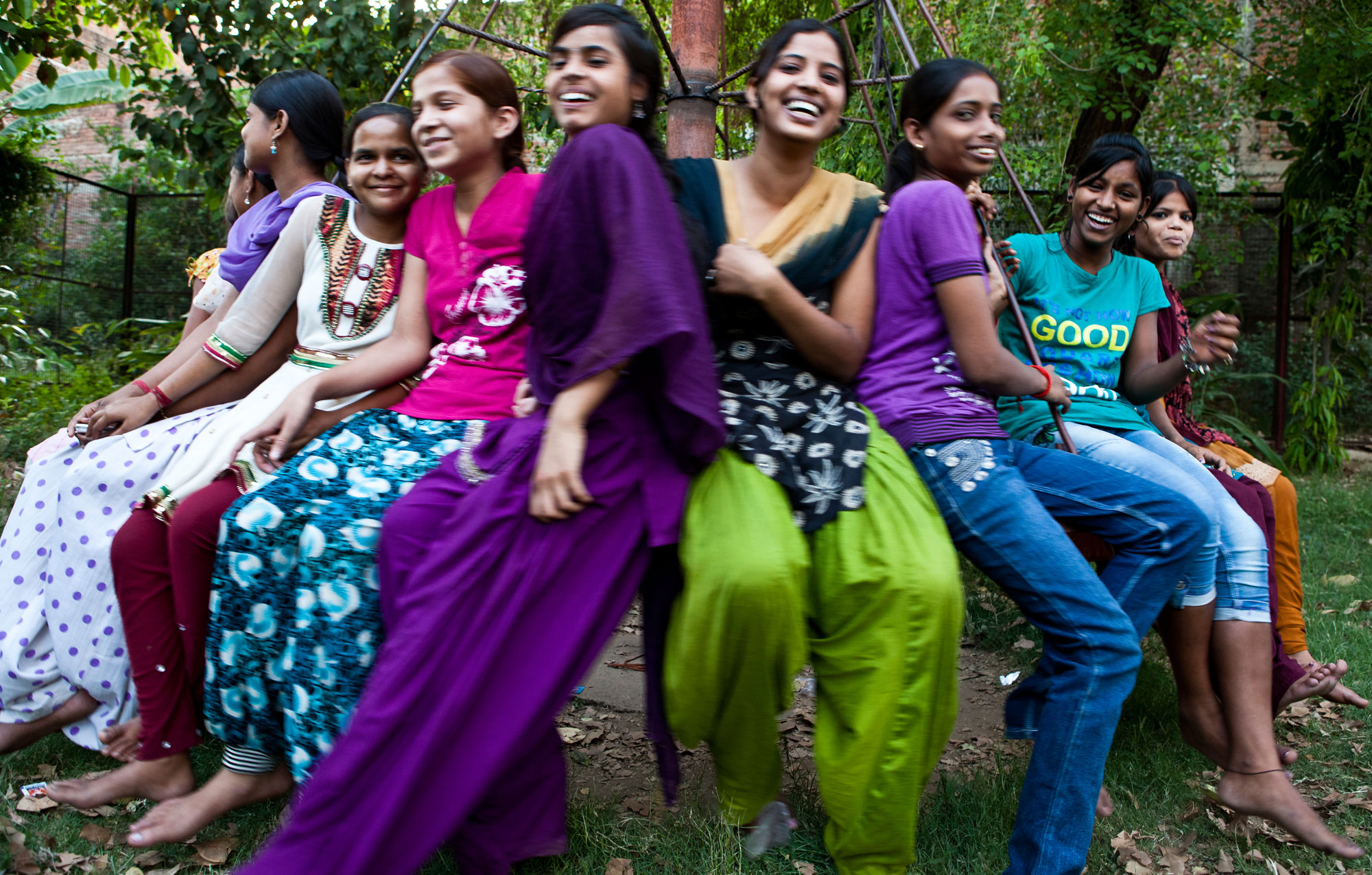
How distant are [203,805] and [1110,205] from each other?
2979 millimetres

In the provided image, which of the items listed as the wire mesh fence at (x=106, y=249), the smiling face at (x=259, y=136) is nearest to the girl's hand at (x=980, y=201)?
the smiling face at (x=259, y=136)

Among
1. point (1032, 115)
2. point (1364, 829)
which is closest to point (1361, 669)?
point (1364, 829)

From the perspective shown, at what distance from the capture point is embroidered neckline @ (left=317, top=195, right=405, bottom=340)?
2701 mm

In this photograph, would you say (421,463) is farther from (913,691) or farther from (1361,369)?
(1361,369)

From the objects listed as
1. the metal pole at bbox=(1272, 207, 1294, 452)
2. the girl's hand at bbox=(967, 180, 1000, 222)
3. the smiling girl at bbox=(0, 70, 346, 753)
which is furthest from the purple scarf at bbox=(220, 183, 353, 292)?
the metal pole at bbox=(1272, 207, 1294, 452)

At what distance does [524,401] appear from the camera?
2326mm

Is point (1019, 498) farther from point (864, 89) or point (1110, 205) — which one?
point (864, 89)

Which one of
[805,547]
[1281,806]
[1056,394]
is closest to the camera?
[805,547]

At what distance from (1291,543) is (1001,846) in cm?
147

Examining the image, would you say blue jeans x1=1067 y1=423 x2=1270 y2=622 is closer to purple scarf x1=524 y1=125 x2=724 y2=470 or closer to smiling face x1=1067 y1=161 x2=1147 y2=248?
smiling face x1=1067 y1=161 x2=1147 y2=248

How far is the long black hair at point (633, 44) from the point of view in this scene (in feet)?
7.77

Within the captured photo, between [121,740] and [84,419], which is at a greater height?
[84,419]

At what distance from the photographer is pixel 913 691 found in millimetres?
2039

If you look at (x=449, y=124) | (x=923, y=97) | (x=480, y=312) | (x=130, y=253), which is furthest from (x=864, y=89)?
(x=130, y=253)
